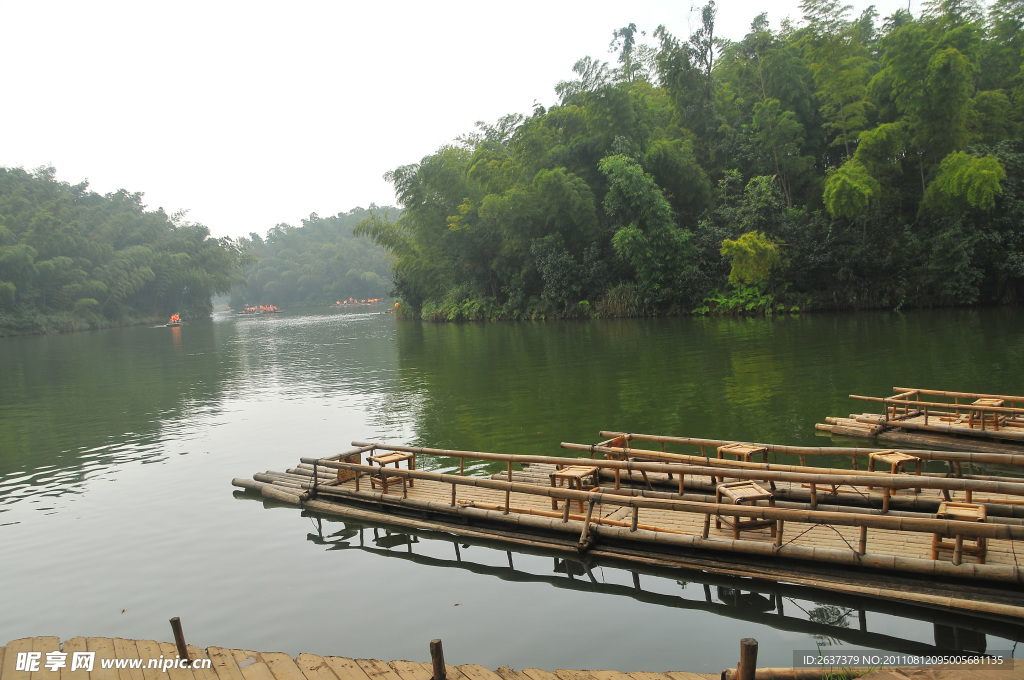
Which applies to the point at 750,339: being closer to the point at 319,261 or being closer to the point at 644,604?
the point at 644,604

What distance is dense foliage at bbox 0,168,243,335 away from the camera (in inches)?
2334

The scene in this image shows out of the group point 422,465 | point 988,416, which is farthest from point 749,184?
point 422,465

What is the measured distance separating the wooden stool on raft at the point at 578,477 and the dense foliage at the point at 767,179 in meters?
25.5

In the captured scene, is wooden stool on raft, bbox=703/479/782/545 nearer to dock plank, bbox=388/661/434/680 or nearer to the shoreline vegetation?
dock plank, bbox=388/661/434/680

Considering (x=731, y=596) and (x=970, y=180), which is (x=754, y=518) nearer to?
(x=731, y=596)

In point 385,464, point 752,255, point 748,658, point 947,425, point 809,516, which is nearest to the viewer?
point 748,658

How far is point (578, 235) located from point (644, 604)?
34.8m

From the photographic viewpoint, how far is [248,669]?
5.21 m

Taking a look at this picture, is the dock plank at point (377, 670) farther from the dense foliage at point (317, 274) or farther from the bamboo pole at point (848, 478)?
the dense foliage at point (317, 274)

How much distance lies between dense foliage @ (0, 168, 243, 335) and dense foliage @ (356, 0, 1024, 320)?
37969mm

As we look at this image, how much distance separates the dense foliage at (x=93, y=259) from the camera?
5928cm

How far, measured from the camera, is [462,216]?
4494cm

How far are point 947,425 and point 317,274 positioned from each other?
112871 millimetres

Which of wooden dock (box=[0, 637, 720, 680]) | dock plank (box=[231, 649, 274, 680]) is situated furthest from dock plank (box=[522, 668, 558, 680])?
dock plank (box=[231, 649, 274, 680])
